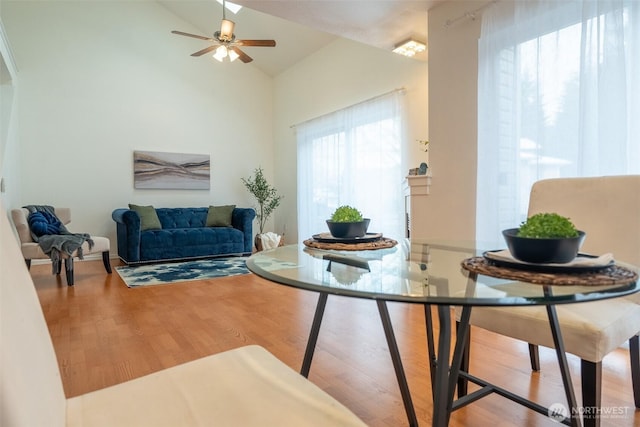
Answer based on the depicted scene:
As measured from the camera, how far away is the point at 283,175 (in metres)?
6.72

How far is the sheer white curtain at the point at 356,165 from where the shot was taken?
4.26 meters

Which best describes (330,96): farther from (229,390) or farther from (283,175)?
(229,390)

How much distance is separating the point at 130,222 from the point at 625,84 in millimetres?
4965

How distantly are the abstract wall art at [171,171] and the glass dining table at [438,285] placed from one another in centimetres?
501

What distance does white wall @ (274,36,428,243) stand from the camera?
4043 millimetres

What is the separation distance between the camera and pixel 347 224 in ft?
4.57

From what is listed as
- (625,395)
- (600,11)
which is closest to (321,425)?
(625,395)

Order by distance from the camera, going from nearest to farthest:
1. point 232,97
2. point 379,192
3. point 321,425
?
1. point 321,425
2. point 379,192
3. point 232,97

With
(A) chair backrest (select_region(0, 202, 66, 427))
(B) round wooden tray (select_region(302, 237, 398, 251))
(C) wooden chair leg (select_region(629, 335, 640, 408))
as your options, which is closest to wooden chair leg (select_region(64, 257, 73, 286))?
(B) round wooden tray (select_region(302, 237, 398, 251))

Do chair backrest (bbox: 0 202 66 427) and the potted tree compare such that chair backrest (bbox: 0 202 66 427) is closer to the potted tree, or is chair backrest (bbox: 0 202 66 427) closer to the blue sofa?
the blue sofa

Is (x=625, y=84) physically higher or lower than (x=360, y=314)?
higher

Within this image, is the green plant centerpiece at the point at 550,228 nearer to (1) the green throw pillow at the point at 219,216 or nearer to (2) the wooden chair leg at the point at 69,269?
(2) the wooden chair leg at the point at 69,269

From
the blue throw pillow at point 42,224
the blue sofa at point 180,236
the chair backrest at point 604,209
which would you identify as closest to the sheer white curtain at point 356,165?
the blue sofa at point 180,236

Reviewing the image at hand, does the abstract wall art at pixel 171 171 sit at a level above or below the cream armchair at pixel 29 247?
above
